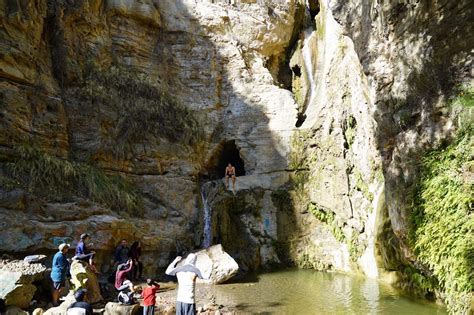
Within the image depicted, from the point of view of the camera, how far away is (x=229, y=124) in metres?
20.0

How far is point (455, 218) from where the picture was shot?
717 cm

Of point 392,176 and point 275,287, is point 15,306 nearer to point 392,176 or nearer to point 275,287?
point 275,287

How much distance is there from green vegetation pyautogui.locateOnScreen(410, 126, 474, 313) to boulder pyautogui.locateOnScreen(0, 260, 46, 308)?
325 inches

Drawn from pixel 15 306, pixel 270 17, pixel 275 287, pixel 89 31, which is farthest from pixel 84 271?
pixel 270 17

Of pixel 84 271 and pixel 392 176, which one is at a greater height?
pixel 392 176

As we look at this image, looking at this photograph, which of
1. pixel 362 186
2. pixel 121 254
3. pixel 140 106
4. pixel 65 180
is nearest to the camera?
pixel 121 254

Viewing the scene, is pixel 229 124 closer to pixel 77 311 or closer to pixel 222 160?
pixel 222 160

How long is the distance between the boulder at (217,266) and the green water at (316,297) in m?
0.34

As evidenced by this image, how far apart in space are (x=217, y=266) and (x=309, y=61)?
46.1 ft

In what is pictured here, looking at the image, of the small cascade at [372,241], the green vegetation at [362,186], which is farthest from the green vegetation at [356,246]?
the green vegetation at [362,186]

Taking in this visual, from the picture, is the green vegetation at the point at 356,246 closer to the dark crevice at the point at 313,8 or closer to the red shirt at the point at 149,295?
the red shirt at the point at 149,295

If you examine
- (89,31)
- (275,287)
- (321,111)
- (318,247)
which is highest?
(89,31)

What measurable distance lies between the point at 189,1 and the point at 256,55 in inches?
193

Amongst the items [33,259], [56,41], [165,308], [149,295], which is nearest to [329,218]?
[165,308]
